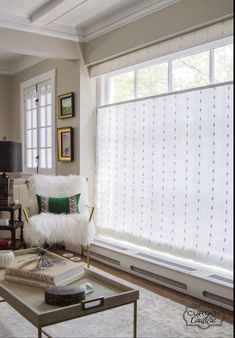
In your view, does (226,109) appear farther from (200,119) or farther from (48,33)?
(48,33)

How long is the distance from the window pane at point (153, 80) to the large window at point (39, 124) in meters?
1.62

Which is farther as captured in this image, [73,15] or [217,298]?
[73,15]

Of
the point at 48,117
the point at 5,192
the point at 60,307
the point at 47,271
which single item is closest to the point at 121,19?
the point at 48,117

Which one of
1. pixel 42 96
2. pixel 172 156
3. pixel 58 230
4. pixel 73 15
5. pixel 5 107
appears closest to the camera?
pixel 172 156

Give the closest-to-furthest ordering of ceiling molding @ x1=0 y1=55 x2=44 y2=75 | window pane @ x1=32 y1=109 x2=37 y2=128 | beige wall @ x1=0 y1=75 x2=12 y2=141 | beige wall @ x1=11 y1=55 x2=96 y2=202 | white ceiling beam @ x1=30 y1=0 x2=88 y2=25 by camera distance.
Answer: white ceiling beam @ x1=30 y1=0 x2=88 y2=25
beige wall @ x1=11 y1=55 x2=96 y2=202
ceiling molding @ x1=0 y1=55 x2=44 y2=75
window pane @ x1=32 y1=109 x2=37 y2=128
beige wall @ x1=0 y1=75 x2=12 y2=141

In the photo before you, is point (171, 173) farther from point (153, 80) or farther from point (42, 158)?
point (42, 158)

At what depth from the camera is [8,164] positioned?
4.12 meters

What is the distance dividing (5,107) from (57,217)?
11.1 ft

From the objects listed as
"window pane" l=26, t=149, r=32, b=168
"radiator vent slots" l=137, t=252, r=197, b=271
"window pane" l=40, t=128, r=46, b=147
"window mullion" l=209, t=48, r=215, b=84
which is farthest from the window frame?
"window pane" l=26, t=149, r=32, b=168

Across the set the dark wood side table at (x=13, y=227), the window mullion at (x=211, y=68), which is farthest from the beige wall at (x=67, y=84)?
the window mullion at (x=211, y=68)

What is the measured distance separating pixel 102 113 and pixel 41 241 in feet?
5.58

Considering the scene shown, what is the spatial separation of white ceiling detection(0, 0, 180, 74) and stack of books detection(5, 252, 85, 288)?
246 cm

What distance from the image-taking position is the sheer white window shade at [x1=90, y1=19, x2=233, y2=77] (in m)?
3.19

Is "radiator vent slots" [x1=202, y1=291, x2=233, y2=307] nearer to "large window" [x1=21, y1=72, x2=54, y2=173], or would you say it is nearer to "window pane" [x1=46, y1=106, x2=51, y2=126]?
"large window" [x1=21, y1=72, x2=54, y2=173]
